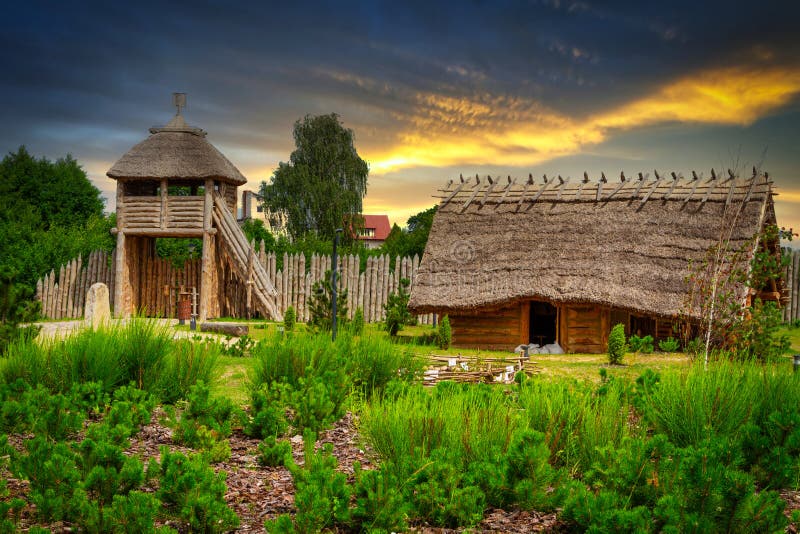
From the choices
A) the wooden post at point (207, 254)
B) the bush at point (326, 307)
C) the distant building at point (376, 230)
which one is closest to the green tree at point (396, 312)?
the bush at point (326, 307)

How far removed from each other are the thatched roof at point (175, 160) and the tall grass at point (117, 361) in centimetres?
1407

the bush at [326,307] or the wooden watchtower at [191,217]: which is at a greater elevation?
the wooden watchtower at [191,217]

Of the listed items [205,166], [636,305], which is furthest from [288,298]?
[636,305]

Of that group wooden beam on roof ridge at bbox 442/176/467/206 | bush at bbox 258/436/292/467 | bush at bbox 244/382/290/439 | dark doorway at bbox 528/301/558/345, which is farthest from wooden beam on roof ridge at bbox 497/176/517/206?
bush at bbox 258/436/292/467

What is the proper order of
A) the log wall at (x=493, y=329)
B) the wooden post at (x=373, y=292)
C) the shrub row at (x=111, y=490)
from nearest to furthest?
the shrub row at (x=111, y=490) → the log wall at (x=493, y=329) → the wooden post at (x=373, y=292)

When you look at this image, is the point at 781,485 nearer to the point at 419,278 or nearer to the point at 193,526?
the point at 193,526

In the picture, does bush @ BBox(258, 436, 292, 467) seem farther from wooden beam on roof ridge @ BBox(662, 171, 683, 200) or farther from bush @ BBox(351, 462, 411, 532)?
wooden beam on roof ridge @ BBox(662, 171, 683, 200)

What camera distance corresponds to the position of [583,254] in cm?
1584

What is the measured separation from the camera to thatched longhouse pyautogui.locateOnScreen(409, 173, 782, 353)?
49.5 feet

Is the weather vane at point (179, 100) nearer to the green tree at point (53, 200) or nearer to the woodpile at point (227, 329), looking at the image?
the green tree at point (53, 200)

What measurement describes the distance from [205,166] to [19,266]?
7.06 metres

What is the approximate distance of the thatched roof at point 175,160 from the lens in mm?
21031

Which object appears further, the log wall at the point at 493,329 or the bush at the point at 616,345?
the log wall at the point at 493,329

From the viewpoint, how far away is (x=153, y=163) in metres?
21.3
